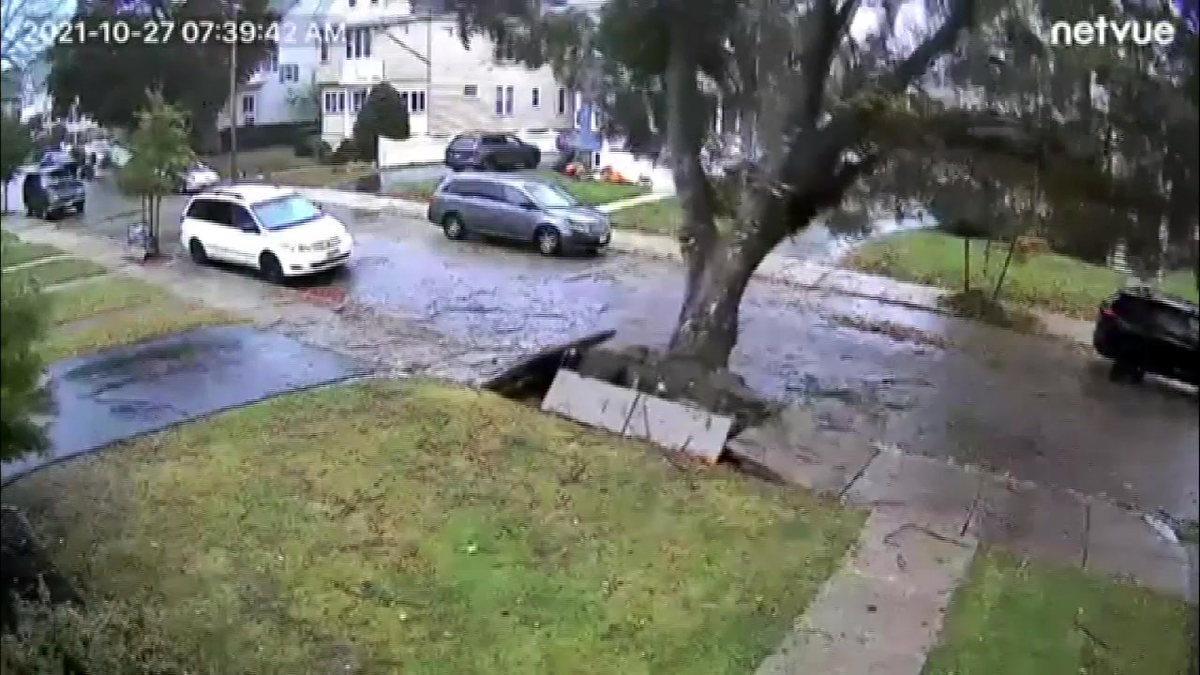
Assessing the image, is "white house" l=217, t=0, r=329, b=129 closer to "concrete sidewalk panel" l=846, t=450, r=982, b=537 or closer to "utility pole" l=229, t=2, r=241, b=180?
"utility pole" l=229, t=2, r=241, b=180

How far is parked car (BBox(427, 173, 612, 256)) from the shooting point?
3.74 m

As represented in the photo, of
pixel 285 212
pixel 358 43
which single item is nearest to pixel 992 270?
pixel 358 43

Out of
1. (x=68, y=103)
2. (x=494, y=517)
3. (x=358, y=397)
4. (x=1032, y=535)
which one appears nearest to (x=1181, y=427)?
(x=1032, y=535)

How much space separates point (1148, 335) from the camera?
9.16ft

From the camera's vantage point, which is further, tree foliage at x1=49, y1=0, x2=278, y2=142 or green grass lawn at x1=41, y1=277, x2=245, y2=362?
tree foliage at x1=49, y1=0, x2=278, y2=142

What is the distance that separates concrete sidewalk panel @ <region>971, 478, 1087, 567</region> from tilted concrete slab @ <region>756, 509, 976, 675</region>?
14cm

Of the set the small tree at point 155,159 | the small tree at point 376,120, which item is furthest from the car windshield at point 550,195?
the small tree at point 155,159

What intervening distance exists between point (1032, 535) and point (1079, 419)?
43 centimetres

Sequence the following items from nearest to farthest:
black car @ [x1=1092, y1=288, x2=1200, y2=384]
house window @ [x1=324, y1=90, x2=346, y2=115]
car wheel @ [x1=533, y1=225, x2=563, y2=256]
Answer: black car @ [x1=1092, y1=288, x2=1200, y2=384], house window @ [x1=324, y1=90, x2=346, y2=115], car wheel @ [x1=533, y1=225, x2=563, y2=256]

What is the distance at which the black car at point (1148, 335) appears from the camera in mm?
2029

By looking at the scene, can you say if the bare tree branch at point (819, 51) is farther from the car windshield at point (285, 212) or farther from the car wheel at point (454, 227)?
the car windshield at point (285, 212)

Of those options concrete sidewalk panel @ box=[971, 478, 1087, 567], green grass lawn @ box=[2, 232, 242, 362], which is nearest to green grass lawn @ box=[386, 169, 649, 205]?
green grass lawn @ box=[2, 232, 242, 362]

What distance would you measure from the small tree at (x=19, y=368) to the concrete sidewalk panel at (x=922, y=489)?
2.58 m
